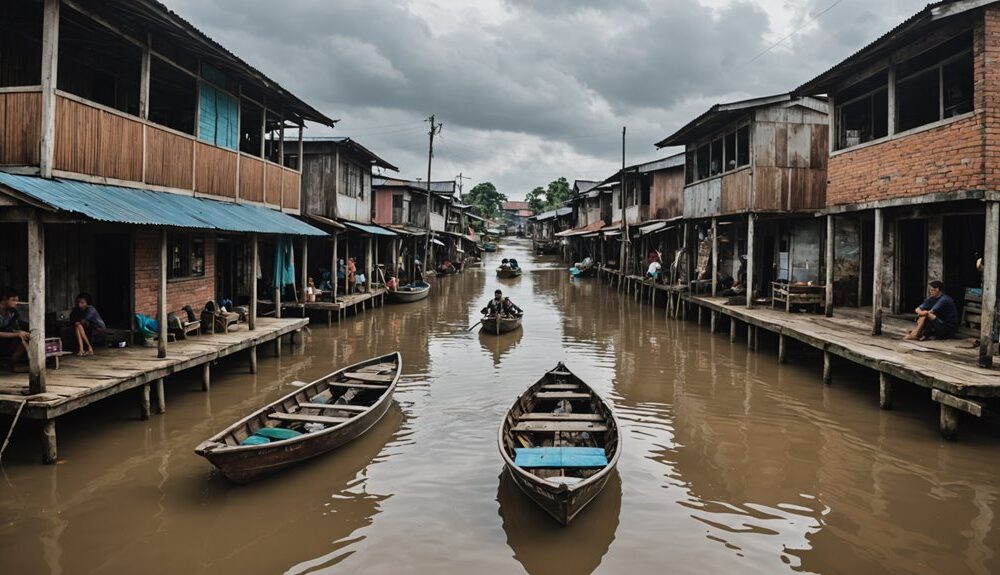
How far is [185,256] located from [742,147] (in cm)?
1613

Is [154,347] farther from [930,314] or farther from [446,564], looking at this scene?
[930,314]

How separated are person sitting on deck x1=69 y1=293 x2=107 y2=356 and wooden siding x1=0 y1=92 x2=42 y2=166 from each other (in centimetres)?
270

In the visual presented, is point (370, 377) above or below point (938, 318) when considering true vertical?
below

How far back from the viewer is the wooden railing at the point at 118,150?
828 centimetres

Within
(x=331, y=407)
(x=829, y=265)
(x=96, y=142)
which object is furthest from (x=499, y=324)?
(x=96, y=142)

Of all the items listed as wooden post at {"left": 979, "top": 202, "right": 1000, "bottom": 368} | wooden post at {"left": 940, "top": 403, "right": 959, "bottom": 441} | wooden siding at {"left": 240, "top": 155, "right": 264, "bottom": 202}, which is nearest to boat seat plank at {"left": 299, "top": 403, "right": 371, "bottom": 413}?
wooden siding at {"left": 240, "top": 155, "right": 264, "bottom": 202}

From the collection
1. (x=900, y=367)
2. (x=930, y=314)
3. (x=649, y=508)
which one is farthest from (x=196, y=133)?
(x=930, y=314)

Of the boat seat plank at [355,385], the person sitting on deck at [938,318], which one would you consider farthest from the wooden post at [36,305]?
the person sitting on deck at [938,318]

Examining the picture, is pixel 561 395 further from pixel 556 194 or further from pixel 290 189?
pixel 556 194

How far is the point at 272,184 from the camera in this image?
16.4 m

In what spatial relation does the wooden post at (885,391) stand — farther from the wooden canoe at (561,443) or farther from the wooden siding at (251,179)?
the wooden siding at (251,179)

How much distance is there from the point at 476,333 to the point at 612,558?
45.6 ft

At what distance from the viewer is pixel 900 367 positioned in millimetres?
9227

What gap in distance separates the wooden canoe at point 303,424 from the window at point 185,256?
17.0 ft
